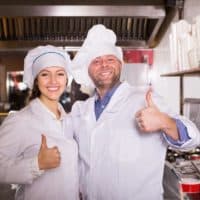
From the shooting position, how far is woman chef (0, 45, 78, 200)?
122 centimetres

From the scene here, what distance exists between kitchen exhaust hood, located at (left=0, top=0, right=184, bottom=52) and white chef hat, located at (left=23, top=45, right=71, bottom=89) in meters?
0.93

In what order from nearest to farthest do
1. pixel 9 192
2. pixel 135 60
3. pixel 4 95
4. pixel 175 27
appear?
pixel 175 27 < pixel 9 192 < pixel 135 60 < pixel 4 95

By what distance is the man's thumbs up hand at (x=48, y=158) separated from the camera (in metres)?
1.20

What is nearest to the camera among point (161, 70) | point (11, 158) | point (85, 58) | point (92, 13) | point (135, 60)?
point (11, 158)

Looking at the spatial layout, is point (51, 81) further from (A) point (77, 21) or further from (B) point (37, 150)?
(A) point (77, 21)

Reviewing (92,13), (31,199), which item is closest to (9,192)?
(31,199)

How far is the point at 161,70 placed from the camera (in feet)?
9.24

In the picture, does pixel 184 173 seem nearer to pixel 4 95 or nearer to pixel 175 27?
pixel 175 27

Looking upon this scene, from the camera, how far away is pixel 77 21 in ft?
8.42

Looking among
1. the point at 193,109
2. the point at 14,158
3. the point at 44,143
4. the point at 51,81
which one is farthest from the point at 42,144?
the point at 193,109

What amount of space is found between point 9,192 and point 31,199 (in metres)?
0.73

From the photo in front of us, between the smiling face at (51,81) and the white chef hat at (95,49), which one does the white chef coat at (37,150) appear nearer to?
the smiling face at (51,81)

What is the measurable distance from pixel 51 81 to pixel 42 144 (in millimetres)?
257

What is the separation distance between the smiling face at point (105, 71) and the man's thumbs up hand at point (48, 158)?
307mm
